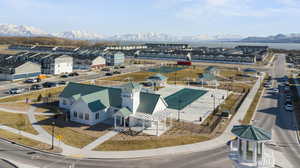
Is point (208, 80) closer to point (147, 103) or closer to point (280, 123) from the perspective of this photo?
point (280, 123)

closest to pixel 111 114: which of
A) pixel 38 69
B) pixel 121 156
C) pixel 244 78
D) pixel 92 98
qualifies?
pixel 92 98

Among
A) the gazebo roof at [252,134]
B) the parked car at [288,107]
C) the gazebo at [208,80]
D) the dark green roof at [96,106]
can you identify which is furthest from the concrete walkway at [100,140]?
the gazebo at [208,80]

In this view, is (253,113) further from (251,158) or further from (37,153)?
(37,153)

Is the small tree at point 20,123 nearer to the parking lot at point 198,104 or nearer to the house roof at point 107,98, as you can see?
the house roof at point 107,98

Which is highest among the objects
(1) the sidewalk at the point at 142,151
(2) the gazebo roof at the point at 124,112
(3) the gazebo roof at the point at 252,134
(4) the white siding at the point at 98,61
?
(4) the white siding at the point at 98,61

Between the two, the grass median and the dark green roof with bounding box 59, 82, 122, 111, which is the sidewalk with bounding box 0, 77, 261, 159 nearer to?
the grass median

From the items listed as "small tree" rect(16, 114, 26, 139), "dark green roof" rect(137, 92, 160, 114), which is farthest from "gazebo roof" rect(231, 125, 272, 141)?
"small tree" rect(16, 114, 26, 139)
